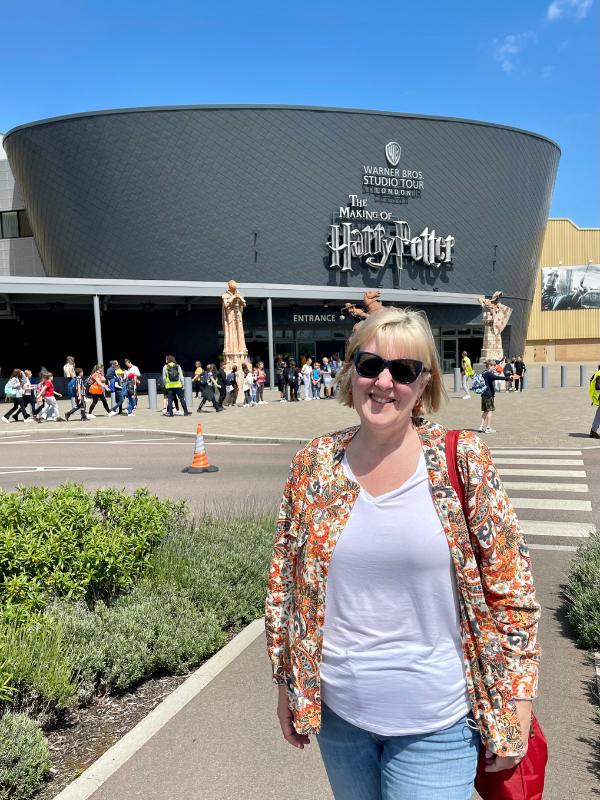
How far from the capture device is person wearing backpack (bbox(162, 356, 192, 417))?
72.9ft

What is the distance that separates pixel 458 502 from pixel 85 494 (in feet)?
14.6

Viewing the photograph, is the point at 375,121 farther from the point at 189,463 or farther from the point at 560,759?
the point at 560,759

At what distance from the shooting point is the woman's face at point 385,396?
2.16 m

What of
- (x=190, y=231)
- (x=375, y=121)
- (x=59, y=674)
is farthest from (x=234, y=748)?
(x=375, y=121)

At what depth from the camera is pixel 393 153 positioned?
151ft

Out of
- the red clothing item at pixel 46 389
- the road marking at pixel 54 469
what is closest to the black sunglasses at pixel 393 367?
the road marking at pixel 54 469

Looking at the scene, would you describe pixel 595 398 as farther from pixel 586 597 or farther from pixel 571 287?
pixel 571 287

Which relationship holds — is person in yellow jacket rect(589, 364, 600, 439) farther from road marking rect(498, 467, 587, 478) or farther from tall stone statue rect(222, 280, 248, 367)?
tall stone statue rect(222, 280, 248, 367)

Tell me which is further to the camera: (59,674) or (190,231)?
(190,231)

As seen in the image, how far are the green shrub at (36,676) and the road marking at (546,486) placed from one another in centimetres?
758

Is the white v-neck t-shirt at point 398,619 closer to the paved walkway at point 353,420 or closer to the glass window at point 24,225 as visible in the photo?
the paved walkway at point 353,420

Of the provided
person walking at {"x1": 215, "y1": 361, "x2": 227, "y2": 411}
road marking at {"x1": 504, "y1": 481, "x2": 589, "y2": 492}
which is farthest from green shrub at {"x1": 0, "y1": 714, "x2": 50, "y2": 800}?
person walking at {"x1": 215, "y1": 361, "x2": 227, "y2": 411}

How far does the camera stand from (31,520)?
5113 mm

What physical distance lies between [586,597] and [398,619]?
344cm
